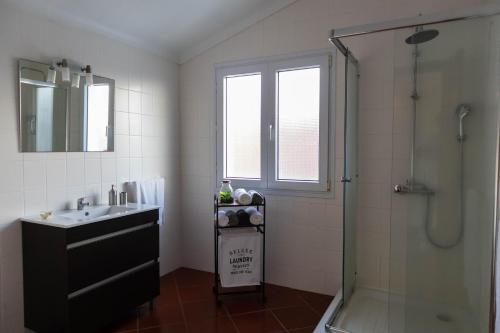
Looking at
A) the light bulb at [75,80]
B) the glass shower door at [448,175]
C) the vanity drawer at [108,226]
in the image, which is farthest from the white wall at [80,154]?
the glass shower door at [448,175]

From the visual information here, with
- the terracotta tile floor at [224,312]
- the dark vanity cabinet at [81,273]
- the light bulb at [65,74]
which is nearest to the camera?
the dark vanity cabinet at [81,273]

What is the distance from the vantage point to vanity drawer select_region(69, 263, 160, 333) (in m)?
2.13

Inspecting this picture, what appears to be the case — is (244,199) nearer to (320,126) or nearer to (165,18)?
(320,126)

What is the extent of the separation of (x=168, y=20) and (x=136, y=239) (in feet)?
6.02

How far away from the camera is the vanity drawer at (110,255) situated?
82.5 inches

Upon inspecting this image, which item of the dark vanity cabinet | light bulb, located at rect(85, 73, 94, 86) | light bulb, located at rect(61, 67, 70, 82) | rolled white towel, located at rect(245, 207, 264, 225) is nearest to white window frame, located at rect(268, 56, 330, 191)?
rolled white towel, located at rect(245, 207, 264, 225)

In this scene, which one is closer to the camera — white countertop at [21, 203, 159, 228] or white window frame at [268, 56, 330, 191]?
white countertop at [21, 203, 159, 228]

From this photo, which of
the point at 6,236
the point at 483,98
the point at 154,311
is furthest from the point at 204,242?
the point at 483,98

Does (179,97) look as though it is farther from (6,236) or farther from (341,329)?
(341,329)

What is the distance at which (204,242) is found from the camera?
3555 mm

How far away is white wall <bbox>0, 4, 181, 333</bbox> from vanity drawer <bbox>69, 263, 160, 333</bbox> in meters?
0.48

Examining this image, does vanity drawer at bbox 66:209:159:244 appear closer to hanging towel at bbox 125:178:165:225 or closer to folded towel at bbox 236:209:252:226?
hanging towel at bbox 125:178:165:225

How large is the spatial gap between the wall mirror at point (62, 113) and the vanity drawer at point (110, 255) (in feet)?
2.44

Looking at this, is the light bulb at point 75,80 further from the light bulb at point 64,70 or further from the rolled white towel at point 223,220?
the rolled white towel at point 223,220
